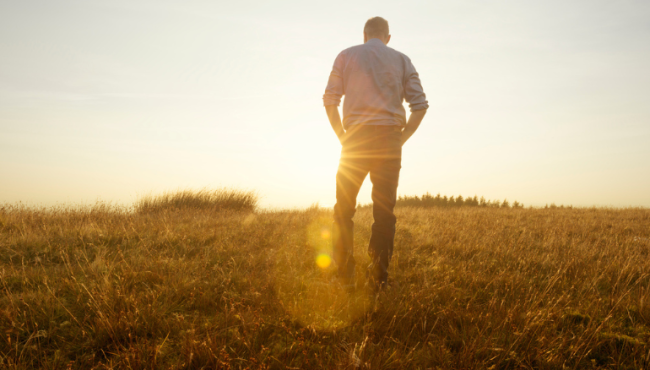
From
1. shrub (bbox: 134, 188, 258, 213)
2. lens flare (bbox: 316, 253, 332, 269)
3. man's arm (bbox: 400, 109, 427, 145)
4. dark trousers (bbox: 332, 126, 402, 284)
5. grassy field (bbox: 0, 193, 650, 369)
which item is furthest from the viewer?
shrub (bbox: 134, 188, 258, 213)

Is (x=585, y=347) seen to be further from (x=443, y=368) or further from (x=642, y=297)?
(x=642, y=297)

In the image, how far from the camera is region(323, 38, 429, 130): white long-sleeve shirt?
2891mm

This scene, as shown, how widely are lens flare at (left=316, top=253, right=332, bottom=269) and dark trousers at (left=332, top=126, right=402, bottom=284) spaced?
626mm

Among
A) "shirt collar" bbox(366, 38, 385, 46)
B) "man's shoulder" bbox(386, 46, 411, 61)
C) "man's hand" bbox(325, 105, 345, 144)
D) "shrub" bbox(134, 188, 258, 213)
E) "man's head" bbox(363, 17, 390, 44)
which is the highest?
"man's head" bbox(363, 17, 390, 44)

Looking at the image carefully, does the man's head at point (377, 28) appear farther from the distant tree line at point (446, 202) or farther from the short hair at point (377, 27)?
the distant tree line at point (446, 202)

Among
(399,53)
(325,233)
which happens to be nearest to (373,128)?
(399,53)

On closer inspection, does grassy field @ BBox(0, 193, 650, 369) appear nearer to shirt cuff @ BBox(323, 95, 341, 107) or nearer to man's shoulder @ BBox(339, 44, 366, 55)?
shirt cuff @ BBox(323, 95, 341, 107)

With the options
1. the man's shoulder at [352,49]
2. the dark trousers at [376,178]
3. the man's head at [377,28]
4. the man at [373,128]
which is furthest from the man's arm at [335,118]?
the man's head at [377,28]

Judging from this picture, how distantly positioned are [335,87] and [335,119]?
12.7 inches

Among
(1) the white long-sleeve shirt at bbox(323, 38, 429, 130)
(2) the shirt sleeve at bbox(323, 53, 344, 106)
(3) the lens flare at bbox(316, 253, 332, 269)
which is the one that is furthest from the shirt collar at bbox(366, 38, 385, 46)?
(3) the lens flare at bbox(316, 253, 332, 269)

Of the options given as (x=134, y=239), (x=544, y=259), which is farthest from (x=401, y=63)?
(x=134, y=239)

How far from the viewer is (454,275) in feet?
10.8

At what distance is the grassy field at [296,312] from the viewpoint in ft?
6.15

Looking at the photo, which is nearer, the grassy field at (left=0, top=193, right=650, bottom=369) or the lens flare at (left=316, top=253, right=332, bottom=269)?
the grassy field at (left=0, top=193, right=650, bottom=369)
